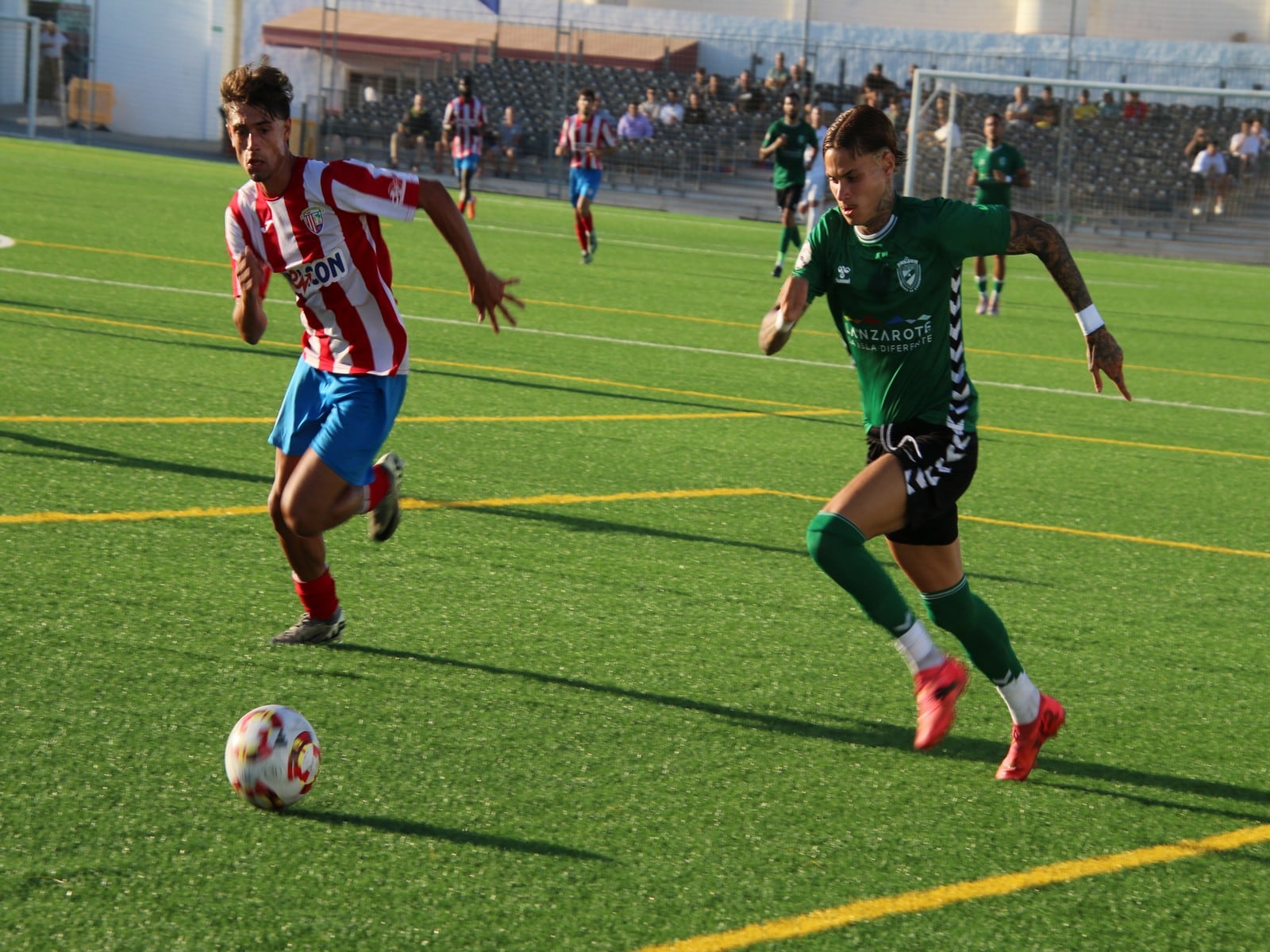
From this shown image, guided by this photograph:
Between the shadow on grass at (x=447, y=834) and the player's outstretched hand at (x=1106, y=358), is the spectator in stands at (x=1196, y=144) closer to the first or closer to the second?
the player's outstretched hand at (x=1106, y=358)

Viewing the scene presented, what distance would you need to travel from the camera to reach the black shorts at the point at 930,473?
4297 millimetres

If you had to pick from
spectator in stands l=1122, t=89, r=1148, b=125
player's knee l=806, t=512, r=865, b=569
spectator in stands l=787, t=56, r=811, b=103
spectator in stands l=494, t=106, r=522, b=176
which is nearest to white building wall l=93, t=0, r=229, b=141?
spectator in stands l=494, t=106, r=522, b=176

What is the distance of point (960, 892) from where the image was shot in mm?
3543

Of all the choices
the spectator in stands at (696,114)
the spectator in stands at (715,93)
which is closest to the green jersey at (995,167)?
the spectator in stands at (696,114)

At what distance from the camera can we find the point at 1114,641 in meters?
5.72

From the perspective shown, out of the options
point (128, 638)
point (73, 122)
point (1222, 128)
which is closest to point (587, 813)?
point (128, 638)

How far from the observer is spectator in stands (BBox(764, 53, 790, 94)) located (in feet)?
114

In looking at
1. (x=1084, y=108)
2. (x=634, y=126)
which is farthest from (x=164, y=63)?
(x=1084, y=108)

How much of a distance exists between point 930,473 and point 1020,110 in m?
27.3

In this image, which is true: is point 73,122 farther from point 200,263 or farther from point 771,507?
point 771,507

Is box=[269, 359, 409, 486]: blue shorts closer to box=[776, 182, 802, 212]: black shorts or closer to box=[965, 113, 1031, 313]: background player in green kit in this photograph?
box=[965, 113, 1031, 313]: background player in green kit

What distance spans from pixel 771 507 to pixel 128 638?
3.53 metres

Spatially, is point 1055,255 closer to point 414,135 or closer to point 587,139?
point 587,139

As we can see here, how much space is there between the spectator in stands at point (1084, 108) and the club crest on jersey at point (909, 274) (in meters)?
26.5
